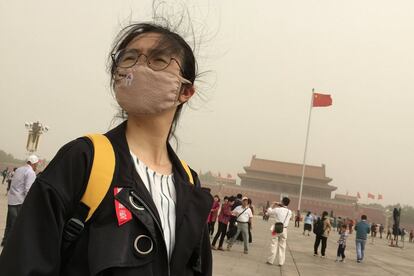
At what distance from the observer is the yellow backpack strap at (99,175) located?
1.10m

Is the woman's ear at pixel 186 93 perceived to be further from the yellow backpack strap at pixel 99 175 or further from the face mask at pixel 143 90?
the yellow backpack strap at pixel 99 175

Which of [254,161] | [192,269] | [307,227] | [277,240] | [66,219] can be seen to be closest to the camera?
[66,219]

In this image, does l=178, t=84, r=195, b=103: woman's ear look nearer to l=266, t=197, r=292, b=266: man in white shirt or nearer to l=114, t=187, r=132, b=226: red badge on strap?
l=114, t=187, r=132, b=226: red badge on strap

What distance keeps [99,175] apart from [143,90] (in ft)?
1.13

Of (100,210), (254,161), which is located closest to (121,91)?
(100,210)

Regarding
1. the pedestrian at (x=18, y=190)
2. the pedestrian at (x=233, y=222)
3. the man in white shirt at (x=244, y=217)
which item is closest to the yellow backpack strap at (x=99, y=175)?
the pedestrian at (x=18, y=190)

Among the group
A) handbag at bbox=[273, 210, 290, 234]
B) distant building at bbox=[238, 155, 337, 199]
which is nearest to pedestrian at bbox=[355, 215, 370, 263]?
handbag at bbox=[273, 210, 290, 234]

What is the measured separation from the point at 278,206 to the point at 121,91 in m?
7.95

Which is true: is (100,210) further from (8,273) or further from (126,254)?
(8,273)

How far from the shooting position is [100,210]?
111 centimetres

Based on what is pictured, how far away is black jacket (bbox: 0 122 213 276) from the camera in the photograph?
1.02 meters

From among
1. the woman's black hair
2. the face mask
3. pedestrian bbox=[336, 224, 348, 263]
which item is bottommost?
pedestrian bbox=[336, 224, 348, 263]

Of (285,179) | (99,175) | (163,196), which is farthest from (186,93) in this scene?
(285,179)

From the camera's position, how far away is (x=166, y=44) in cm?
140
